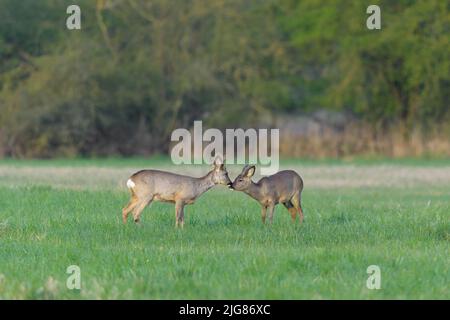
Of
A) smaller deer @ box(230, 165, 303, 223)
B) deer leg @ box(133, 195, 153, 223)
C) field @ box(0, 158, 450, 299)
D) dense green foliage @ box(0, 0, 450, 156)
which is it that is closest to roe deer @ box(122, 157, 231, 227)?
deer leg @ box(133, 195, 153, 223)

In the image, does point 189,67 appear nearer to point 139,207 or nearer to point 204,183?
point 204,183

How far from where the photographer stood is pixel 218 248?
12.8 meters

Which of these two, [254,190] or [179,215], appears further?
[254,190]

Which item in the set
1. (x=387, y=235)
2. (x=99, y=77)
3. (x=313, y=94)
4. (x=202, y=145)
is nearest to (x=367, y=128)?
(x=313, y=94)

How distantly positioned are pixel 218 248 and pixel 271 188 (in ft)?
11.1

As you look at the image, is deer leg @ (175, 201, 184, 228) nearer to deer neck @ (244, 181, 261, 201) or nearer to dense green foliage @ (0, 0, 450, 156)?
deer neck @ (244, 181, 261, 201)

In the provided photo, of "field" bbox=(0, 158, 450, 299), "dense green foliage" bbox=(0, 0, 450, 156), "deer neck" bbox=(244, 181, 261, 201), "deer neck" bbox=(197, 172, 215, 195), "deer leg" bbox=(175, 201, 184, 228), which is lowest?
"field" bbox=(0, 158, 450, 299)

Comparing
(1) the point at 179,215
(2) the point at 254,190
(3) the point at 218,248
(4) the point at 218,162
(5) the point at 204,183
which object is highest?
(4) the point at 218,162

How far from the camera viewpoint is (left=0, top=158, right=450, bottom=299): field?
403 inches

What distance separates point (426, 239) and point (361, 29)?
31929mm

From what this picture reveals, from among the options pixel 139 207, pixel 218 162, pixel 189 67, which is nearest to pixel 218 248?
pixel 139 207

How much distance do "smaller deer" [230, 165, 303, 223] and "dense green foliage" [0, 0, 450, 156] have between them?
2771 cm

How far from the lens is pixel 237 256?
39.1ft

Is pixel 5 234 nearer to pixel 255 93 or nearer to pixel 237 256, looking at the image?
pixel 237 256
